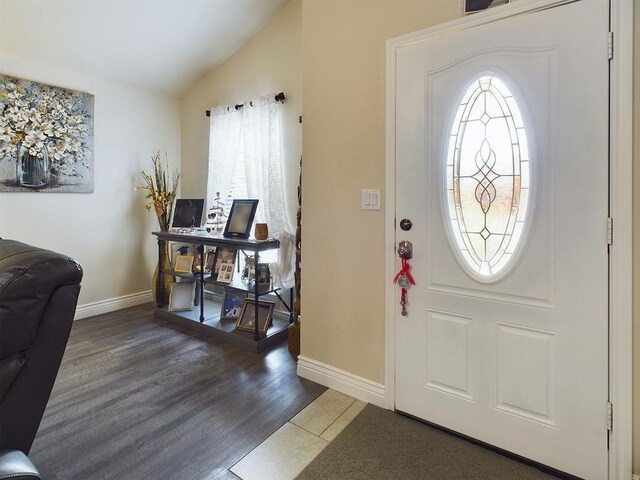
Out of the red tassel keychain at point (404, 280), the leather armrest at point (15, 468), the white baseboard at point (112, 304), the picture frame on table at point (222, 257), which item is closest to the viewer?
the leather armrest at point (15, 468)

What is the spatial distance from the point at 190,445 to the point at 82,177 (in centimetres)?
292

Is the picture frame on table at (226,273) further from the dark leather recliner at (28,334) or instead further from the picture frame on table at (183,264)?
the dark leather recliner at (28,334)

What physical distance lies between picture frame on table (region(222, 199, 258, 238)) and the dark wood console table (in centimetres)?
13

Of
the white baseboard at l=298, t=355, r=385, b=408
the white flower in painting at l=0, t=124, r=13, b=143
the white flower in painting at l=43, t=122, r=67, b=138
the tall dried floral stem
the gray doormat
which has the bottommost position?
the gray doormat

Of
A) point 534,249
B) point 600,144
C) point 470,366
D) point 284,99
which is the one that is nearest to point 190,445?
point 470,366

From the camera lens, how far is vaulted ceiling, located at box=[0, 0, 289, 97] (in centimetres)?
279

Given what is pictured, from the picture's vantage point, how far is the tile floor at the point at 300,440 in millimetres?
1553

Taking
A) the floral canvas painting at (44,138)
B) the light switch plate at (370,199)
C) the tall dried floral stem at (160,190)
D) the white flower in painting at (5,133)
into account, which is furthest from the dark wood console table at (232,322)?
the white flower in painting at (5,133)

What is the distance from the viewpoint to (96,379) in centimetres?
234

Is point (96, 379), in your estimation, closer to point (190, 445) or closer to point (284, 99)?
point (190, 445)

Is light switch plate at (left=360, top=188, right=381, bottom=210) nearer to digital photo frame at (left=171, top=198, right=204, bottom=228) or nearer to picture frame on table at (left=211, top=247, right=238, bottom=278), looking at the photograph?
picture frame on table at (left=211, top=247, right=238, bottom=278)

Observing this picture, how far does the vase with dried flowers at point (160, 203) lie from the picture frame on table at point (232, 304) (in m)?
0.80

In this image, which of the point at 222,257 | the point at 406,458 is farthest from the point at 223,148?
the point at 406,458

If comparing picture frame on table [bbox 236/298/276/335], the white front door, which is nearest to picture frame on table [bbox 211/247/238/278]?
picture frame on table [bbox 236/298/276/335]
